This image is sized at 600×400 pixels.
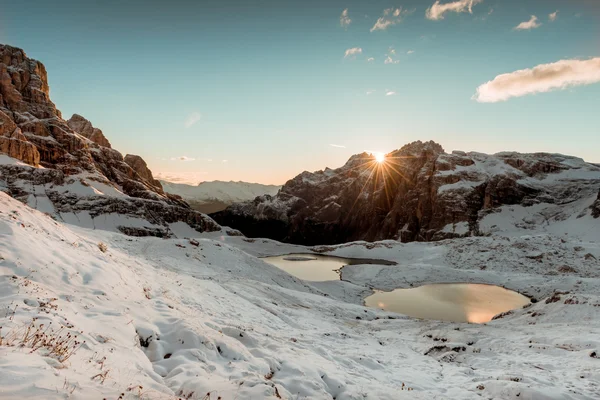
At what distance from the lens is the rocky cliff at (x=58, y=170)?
85.3 m

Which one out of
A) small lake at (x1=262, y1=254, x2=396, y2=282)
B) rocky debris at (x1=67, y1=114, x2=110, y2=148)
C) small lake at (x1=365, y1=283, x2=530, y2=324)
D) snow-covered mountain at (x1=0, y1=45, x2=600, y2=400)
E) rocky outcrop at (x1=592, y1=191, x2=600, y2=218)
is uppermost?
rocky debris at (x1=67, y1=114, x2=110, y2=148)

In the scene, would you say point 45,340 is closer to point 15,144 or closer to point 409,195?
point 15,144

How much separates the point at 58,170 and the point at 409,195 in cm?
13059

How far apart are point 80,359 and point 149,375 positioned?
55.0 inches

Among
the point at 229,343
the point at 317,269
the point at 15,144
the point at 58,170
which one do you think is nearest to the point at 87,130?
the point at 15,144

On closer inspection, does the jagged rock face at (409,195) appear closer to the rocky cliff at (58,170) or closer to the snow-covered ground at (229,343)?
the rocky cliff at (58,170)

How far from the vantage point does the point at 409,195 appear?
13038cm

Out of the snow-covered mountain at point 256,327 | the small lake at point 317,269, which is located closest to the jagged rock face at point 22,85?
the small lake at point 317,269

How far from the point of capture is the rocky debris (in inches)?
5891

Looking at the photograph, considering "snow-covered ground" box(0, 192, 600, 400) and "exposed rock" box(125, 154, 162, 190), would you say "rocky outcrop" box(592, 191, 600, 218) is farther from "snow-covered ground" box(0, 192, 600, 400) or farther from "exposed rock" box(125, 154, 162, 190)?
"exposed rock" box(125, 154, 162, 190)

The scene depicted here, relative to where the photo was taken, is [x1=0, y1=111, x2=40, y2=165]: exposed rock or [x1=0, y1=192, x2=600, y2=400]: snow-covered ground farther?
[x1=0, y1=111, x2=40, y2=165]: exposed rock

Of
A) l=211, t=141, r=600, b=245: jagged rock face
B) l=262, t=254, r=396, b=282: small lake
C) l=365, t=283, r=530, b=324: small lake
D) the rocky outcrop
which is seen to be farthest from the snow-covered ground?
l=211, t=141, r=600, b=245: jagged rock face

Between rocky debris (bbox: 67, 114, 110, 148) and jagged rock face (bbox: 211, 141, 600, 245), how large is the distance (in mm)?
76755

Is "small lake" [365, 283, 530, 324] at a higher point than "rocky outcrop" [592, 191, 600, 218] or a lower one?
lower
